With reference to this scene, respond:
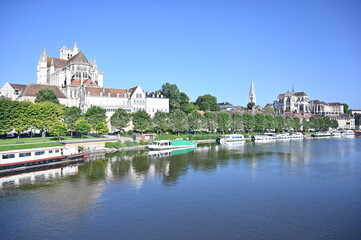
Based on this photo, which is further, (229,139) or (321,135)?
(321,135)

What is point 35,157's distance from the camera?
132 feet

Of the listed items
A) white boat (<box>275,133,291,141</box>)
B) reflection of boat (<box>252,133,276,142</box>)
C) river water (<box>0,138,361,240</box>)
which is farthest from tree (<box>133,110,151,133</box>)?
white boat (<box>275,133,291,141</box>)

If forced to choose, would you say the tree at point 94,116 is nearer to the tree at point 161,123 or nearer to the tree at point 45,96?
the tree at point 161,123

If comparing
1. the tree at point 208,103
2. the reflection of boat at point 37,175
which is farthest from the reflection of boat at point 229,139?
the tree at point 208,103

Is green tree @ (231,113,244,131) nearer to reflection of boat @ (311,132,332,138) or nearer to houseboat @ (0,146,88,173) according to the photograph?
reflection of boat @ (311,132,332,138)

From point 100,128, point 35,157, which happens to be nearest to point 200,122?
point 100,128

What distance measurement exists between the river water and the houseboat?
8.81ft

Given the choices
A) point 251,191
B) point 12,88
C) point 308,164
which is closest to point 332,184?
point 251,191

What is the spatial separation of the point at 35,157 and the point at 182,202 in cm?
2483

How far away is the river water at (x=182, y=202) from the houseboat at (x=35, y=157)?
2686 millimetres

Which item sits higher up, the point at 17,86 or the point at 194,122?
the point at 17,86

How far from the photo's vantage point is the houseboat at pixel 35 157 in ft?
122

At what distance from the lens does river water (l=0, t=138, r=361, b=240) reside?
20047 mm

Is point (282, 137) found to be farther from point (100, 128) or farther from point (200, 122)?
point (100, 128)
